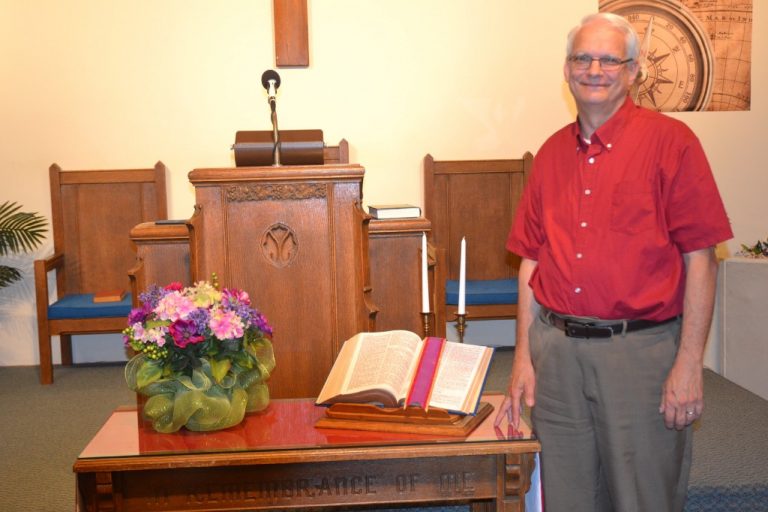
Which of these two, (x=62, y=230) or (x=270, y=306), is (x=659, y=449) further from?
(x=62, y=230)

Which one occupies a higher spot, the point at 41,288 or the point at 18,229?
the point at 18,229

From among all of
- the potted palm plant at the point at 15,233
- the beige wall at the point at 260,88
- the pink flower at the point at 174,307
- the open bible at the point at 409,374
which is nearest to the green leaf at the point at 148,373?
the pink flower at the point at 174,307

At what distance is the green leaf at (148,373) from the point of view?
6.36 feet

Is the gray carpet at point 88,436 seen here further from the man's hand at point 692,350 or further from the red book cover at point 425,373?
the red book cover at point 425,373

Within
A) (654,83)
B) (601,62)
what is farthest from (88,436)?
(654,83)

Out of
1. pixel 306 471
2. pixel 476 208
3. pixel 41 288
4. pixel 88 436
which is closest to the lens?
pixel 306 471

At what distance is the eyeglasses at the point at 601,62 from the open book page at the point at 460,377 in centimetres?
68

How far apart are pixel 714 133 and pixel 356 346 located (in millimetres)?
4189

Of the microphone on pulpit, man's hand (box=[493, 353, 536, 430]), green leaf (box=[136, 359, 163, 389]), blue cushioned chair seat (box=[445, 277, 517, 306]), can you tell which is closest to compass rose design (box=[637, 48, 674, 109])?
blue cushioned chair seat (box=[445, 277, 517, 306])

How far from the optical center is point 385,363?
2.02m

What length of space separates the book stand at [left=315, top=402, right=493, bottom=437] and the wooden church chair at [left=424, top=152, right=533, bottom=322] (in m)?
3.51

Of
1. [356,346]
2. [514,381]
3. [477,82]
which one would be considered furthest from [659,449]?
[477,82]

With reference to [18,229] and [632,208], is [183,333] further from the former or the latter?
[18,229]

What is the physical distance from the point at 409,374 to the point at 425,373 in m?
0.04
